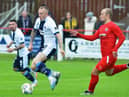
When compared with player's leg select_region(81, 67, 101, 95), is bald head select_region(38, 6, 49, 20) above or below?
above

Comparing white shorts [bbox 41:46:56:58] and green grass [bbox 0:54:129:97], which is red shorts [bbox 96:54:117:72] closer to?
green grass [bbox 0:54:129:97]

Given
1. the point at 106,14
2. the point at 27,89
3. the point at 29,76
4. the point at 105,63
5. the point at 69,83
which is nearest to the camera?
the point at 105,63

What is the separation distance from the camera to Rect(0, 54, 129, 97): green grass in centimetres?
1582

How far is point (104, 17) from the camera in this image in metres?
15.6

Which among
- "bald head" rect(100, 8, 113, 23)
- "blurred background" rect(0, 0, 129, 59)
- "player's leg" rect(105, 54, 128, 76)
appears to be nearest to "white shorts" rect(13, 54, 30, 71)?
"player's leg" rect(105, 54, 128, 76)

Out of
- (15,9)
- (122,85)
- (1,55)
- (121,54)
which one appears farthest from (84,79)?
(15,9)

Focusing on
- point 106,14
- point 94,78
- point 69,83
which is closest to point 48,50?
point 94,78

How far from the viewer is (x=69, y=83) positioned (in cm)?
1872

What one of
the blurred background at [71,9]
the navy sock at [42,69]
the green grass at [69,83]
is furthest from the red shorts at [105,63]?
the blurred background at [71,9]

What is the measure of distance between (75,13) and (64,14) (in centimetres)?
56

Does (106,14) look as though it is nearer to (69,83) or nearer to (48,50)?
(48,50)

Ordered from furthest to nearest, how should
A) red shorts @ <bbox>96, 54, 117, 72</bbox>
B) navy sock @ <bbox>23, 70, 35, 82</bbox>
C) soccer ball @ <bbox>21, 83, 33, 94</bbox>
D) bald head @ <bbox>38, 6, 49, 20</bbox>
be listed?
navy sock @ <bbox>23, 70, 35, 82</bbox>, bald head @ <bbox>38, 6, 49, 20</bbox>, soccer ball @ <bbox>21, 83, 33, 94</bbox>, red shorts @ <bbox>96, 54, 117, 72</bbox>

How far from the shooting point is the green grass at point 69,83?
51.9 ft

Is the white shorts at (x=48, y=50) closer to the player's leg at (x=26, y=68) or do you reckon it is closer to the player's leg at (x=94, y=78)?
the player's leg at (x=26, y=68)
